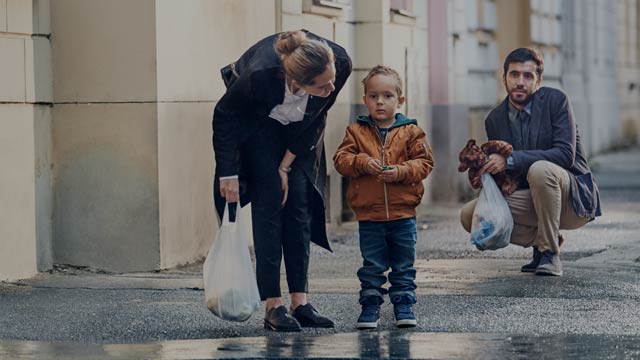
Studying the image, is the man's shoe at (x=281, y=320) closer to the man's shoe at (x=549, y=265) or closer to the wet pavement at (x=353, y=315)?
the wet pavement at (x=353, y=315)

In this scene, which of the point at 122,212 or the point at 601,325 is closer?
the point at 601,325

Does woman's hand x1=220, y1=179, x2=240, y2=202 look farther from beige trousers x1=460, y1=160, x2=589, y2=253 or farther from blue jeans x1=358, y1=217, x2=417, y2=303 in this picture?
beige trousers x1=460, y1=160, x2=589, y2=253

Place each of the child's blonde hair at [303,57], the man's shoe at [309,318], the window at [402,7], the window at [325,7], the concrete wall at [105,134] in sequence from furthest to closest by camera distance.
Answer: the window at [402,7] < the window at [325,7] < the concrete wall at [105,134] < the man's shoe at [309,318] < the child's blonde hair at [303,57]

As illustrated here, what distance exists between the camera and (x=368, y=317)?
768 cm

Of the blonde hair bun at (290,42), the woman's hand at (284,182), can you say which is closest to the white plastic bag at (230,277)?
the woman's hand at (284,182)

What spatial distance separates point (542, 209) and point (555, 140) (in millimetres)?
411

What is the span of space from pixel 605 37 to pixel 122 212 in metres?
20.8

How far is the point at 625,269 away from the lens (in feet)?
33.0

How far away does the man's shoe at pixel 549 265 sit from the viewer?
9.59m

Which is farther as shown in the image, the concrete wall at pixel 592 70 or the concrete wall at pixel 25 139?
the concrete wall at pixel 592 70

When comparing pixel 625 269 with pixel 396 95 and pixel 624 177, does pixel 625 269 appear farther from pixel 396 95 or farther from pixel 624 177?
pixel 624 177

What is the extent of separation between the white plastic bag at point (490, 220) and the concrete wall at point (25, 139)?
8.64 feet

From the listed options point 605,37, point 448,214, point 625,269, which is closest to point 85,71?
point 625,269

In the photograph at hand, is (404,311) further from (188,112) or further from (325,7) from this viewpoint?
(325,7)
